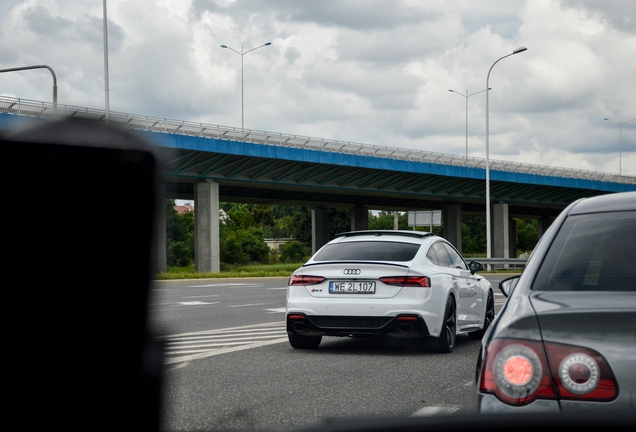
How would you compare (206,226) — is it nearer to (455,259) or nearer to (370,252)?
(455,259)

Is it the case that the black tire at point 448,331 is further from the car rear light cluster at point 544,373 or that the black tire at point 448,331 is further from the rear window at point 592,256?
the car rear light cluster at point 544,373

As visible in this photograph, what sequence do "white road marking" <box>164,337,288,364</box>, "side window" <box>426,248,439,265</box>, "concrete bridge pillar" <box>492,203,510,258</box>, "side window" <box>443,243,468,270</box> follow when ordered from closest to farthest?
"white road marking" <box>164,337,288,364</box>, "side window" <box>426,248,439,265</box>, "side window" <box>443,243,468,270</box>, "concrete bridge pillar" <box>492,203,510,258</box>

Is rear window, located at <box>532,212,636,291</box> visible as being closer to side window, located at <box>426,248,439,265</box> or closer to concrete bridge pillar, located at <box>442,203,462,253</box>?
side window, located at <box>426,248,439,265</box>

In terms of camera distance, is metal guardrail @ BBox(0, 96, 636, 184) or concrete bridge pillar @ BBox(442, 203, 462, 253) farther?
concrete bridge pillar @ BBox(442, 203, 462, 253)

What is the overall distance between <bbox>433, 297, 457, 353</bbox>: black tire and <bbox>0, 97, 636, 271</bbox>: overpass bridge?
23.9 metres

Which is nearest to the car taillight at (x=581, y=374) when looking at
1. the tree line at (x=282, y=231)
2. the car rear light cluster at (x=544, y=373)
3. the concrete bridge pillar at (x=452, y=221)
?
the car rear light cluster at (x=544, y=373)

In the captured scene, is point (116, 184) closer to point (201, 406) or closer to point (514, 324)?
point (514, 324)

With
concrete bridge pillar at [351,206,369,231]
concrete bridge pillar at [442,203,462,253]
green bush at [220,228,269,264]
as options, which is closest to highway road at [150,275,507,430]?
concrete bridge pillar at [351,206,369,231]

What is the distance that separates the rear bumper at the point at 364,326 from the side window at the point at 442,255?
1.29 meters

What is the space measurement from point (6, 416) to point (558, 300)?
103 inches

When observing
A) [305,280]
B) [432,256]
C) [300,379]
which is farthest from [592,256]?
[432,256]

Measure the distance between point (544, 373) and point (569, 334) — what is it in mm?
163

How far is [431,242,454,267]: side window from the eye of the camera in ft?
37.1

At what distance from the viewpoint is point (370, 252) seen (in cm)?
1096
